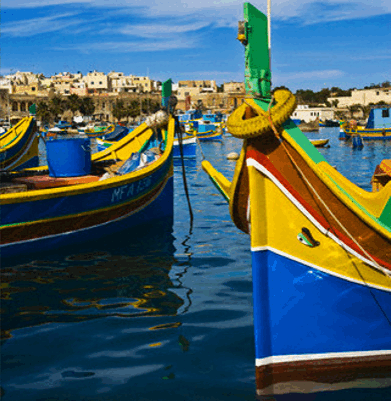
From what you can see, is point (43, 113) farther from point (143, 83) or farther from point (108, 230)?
point (108, 230)

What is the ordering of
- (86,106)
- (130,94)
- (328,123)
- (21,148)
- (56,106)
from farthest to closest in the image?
1. (130,94)
2. (86,106)
3. (56,106)
4. (328,123)
5. (21,148)

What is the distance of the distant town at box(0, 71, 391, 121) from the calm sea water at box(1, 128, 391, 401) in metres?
102

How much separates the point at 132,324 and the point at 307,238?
278 centimetres

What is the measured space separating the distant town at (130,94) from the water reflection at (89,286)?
102 metres

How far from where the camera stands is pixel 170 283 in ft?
27.2

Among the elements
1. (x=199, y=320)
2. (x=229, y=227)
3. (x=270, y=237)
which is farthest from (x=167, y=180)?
(x=270, y=237)

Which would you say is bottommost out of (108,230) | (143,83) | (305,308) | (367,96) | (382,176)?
(108,230)

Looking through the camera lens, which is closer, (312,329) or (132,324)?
(312,329)

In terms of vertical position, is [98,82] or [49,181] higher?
[98,82]

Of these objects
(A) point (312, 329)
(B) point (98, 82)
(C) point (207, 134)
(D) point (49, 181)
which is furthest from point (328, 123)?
(A) point (312, 329)

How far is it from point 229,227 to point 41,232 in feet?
15.2

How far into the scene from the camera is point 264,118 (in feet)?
15.3

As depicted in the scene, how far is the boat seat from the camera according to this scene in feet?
36.1

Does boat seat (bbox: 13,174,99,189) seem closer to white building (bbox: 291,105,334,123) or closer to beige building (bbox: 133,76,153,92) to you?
white building (bbox: 291,105,334,123)
